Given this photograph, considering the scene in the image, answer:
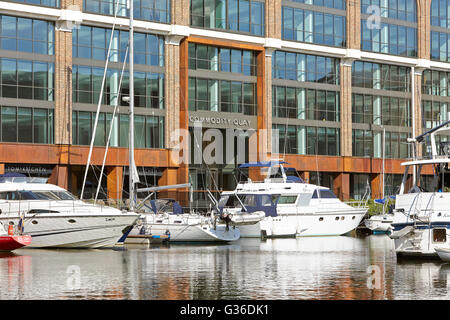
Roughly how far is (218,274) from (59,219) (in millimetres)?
12040

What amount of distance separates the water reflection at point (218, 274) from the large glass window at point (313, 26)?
35691mm

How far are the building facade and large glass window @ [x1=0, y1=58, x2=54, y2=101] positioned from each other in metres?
0.08

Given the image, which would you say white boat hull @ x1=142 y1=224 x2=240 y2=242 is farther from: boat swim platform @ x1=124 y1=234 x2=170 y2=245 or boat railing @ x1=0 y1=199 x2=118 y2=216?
boat railing @ x1=0 y1=199 x2=118 y2=216

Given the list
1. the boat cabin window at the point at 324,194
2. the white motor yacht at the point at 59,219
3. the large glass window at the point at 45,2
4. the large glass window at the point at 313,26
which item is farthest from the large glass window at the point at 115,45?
the white motor yacht at the point at 59,219

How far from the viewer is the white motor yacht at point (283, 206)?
4612cm

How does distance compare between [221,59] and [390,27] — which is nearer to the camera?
[221,59]

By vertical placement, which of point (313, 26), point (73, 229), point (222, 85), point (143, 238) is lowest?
point (143, 238)

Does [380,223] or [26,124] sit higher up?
[26,124]

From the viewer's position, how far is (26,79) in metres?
56.1

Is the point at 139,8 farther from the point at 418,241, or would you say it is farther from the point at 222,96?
the point at 418,241

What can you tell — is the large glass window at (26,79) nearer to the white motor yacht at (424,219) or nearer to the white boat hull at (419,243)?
the white motor yacht at (424,219)

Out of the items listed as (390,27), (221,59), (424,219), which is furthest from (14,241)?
(390,27)
